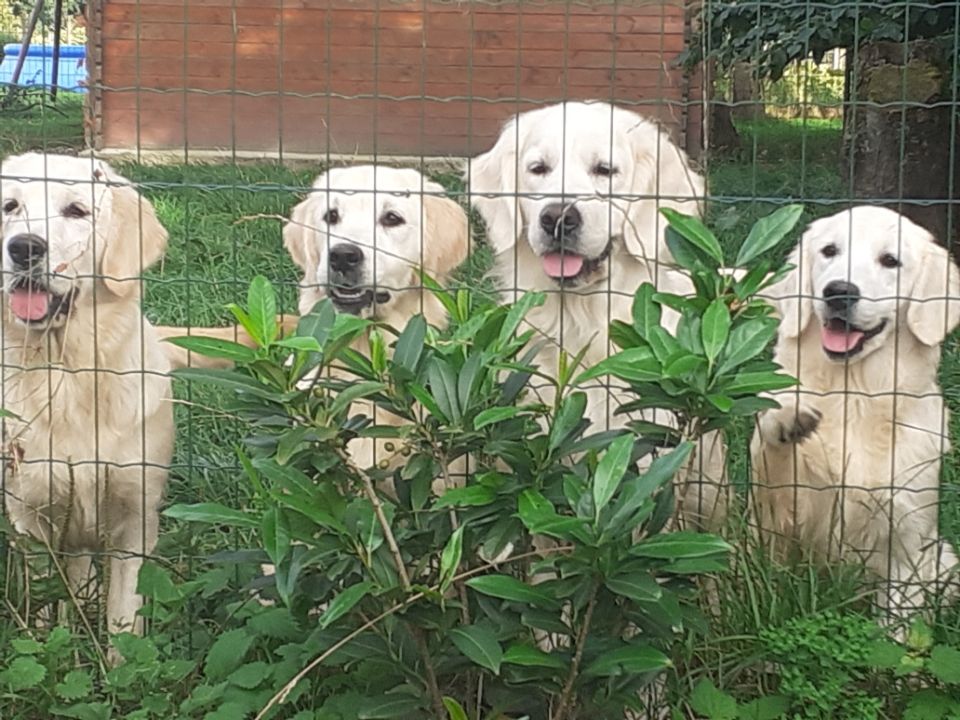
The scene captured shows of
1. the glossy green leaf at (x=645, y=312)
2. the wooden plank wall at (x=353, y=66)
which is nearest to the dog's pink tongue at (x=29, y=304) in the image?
the glossy green leaf at (x=645, y=312)

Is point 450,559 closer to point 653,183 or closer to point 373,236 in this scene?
point 373,236

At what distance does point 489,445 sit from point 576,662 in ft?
1.34

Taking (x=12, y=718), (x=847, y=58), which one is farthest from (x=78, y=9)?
(x=12, y=718)

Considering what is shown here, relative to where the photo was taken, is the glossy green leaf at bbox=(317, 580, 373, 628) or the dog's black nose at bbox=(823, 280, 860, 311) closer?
the glossy green leaf at bbox=(317, 580, 373, 628)

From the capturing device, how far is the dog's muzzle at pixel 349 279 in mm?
3393

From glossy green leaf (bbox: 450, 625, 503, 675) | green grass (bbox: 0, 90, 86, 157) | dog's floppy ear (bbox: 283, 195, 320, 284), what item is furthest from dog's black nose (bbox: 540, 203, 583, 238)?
green grass (bbox: 0, 90, 86, 157)

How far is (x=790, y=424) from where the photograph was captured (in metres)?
3.10

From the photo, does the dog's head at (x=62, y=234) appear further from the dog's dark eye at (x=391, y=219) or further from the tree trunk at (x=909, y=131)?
the tree trunk at (x=909, y=131)

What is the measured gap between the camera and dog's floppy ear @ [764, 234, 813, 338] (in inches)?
130

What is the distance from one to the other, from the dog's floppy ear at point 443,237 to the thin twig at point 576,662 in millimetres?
1343

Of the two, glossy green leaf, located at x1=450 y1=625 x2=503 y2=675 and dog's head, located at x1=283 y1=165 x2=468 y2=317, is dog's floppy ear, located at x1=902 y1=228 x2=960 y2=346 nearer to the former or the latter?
dog's head, located at x1=283 y1=165 x2=468 y2=317

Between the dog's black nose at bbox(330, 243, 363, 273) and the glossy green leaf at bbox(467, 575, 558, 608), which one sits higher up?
the dog's black nose at bbox(330, 243, 363, 273)

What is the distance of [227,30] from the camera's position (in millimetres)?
9273

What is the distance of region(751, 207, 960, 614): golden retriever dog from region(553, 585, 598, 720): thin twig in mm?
791
